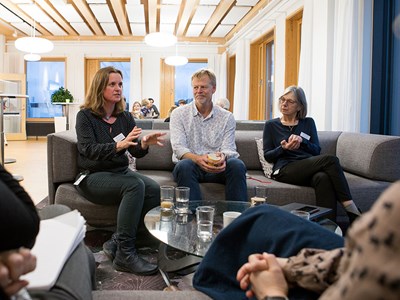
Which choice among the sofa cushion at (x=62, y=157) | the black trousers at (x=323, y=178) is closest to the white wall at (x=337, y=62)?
the black trousers at (x=323, y=178)

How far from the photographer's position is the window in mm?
12461

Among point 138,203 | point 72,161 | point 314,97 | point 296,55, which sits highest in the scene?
point 296,55

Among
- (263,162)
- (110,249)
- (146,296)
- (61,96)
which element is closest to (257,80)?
(61,96)

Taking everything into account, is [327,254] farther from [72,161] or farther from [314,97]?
[314,97]

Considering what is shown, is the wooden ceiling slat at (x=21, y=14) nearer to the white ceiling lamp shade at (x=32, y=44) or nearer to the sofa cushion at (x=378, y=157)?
the white ceiling lamp shade at (x=32, y=44)

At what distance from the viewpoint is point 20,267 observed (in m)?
0.65

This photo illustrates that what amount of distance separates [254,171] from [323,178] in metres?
0.84

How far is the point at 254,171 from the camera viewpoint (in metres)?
3.62

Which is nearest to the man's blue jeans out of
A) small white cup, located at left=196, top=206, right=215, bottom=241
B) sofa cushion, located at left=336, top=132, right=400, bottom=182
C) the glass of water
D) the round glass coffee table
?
the round glass coffee table

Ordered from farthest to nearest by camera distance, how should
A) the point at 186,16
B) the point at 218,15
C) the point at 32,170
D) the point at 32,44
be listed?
the point at 186,16 < the point at 218,15 < the point at 32,44 < the point at 32,170

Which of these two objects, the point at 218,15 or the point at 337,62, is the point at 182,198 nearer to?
the point at 337,62

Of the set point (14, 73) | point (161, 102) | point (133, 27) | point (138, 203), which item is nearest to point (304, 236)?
point (138, 203)

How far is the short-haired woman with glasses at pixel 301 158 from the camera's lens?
2846mm

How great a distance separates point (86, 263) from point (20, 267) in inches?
14.0
